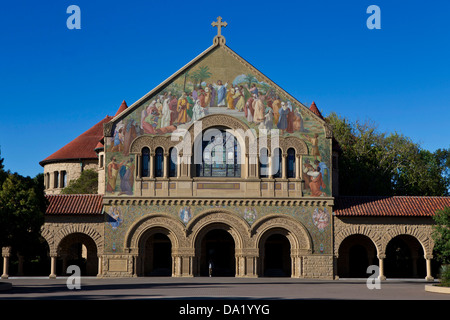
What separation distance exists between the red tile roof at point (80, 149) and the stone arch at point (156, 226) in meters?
17.4

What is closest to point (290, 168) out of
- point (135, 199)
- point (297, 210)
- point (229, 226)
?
point (297, 210)

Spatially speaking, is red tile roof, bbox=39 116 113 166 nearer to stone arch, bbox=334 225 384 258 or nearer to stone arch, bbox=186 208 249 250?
stone arch, bbox=186 208 249 250

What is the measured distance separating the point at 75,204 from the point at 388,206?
2070 centimetres

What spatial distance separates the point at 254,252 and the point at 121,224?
28.5 feet

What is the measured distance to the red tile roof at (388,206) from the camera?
4156 centimetres

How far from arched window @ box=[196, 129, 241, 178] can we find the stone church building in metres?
0.07

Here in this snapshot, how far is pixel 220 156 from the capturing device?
41.9 metres

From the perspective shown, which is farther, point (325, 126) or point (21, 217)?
point (325, 126)

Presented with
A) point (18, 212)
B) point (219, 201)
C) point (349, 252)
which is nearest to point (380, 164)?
point (349, 252)

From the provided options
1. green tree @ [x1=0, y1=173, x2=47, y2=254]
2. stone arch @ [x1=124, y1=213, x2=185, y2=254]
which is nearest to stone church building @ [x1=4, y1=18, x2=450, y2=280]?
stone arch @ [x1=124, y1=213, x2=185, y2=254]

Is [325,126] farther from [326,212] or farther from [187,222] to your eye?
[187,222]

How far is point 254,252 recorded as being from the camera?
40.8 metres

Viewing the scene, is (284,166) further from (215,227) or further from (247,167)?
(215,227)

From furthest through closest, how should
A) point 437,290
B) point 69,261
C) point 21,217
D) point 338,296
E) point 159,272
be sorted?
point 69,261 < point 159,272 < point 21,217 < point 437,290 < point 338,296
